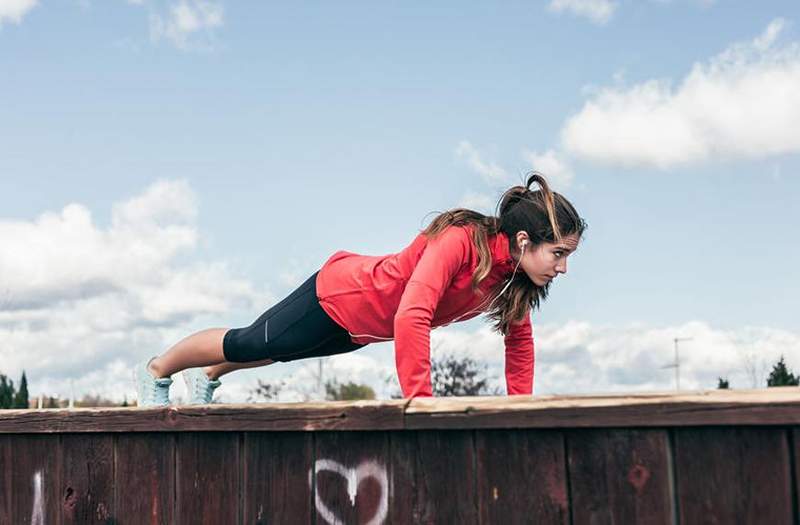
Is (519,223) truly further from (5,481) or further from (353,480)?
(5,481)

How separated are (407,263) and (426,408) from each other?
1225 mm

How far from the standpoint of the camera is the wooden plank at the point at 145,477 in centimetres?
357

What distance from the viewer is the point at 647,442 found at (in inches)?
107

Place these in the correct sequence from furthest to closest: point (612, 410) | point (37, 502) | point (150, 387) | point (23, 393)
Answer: point (23, 393)
point (150, 387)
point (37, 502)
point (612, 410)

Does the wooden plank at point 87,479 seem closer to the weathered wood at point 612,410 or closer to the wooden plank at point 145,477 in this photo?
the wooden plank at point 145,477

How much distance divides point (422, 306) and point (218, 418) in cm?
82

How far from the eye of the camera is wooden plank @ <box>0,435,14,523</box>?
4.06 metres

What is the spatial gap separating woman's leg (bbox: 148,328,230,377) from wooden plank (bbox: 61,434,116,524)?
900 mm

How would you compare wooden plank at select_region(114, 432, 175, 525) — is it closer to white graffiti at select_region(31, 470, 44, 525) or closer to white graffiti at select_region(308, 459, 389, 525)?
white graffiti at select_region(31, 470, 44, 525)

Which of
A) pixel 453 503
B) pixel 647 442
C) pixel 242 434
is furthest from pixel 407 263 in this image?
pixel 647 442

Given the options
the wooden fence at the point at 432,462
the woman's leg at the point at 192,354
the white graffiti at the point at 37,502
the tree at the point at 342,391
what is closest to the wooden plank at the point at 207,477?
the wooden fence at the point at 432,462

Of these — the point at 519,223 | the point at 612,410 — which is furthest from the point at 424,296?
the point at 612,410

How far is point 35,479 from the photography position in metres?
3.98

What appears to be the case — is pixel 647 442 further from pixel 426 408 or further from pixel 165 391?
pixel 165 391
